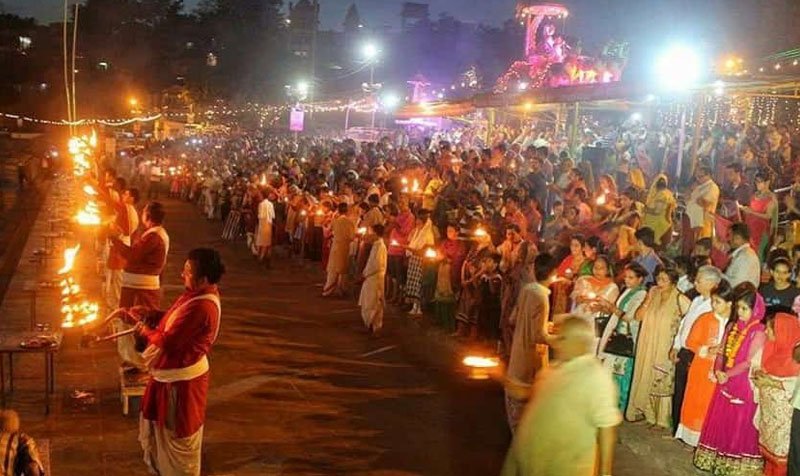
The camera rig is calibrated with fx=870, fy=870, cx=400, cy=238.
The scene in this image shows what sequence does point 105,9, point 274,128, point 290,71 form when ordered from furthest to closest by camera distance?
point 105,9 < point 290,71 < point 274,128

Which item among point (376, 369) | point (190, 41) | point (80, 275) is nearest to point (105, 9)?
point (190, 41)

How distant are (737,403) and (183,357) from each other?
14.3ft

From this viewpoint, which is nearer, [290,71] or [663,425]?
[663,425]

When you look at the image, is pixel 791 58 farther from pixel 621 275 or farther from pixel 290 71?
pixel 290 71

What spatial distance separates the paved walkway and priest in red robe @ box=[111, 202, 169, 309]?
1.02 metres

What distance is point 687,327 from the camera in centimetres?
773

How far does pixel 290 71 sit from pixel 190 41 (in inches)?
489

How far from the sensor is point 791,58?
15.8m

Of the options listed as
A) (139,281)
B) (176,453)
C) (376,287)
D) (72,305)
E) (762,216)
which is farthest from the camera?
(376,287)

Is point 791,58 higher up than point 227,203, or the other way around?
point 791,58

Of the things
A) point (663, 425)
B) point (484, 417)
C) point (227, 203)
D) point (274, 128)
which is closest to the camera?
point (663, 425)

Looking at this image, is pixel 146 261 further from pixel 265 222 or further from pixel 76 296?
pixel 265 222

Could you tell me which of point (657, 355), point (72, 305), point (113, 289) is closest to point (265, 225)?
point (113, 289)

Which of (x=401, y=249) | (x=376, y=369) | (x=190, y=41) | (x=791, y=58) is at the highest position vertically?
(x=190, y=41)
